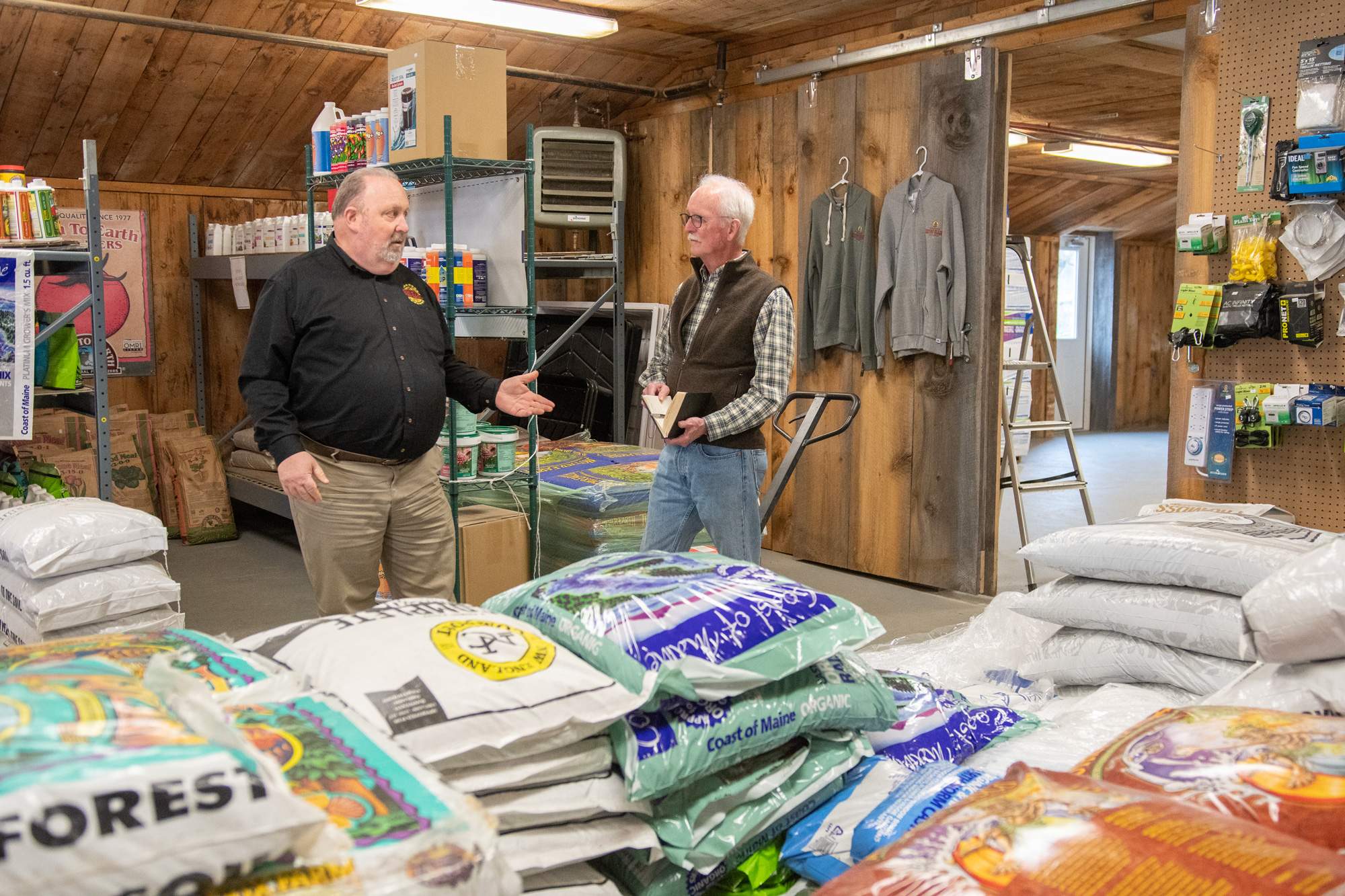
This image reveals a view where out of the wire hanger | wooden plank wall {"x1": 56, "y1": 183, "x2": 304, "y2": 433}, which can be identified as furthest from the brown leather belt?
wooden plank wall {"x1": 56, "y1": 183, "x2": 304, "y2": 433}

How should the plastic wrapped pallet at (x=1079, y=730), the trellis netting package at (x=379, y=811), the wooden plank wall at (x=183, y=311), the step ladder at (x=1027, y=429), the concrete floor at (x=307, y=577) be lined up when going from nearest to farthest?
the trellis netting package at (x=379, y=811), the plastic wrapped pallet at (x=1079, y=730), the concrete floor at (x=307, y=577), the step ladder at (x=1027, y=429), the wooden plank wall at (x=183, y=311)

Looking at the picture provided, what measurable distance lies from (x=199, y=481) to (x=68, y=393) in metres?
2.18

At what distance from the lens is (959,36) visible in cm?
450

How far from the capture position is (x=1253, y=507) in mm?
2582

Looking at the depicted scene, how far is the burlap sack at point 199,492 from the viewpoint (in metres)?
5.79

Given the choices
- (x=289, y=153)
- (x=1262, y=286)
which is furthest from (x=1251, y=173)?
(x=289, y=153)

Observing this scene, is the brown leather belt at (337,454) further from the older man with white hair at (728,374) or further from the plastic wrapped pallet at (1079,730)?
the plastic wrapped pallet at (1079,730)

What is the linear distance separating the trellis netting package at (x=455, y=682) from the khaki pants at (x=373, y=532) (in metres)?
1.26

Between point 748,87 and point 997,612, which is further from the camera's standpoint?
point 748,87

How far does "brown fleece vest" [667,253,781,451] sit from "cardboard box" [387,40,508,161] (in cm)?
116

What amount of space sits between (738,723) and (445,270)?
2.63 meters

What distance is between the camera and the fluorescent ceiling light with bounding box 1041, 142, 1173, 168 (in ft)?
24.8

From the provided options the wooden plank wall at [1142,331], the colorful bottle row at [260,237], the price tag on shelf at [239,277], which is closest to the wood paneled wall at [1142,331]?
the wooden plank wall at [1142,331]

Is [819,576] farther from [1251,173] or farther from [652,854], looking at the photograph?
[652,854]
